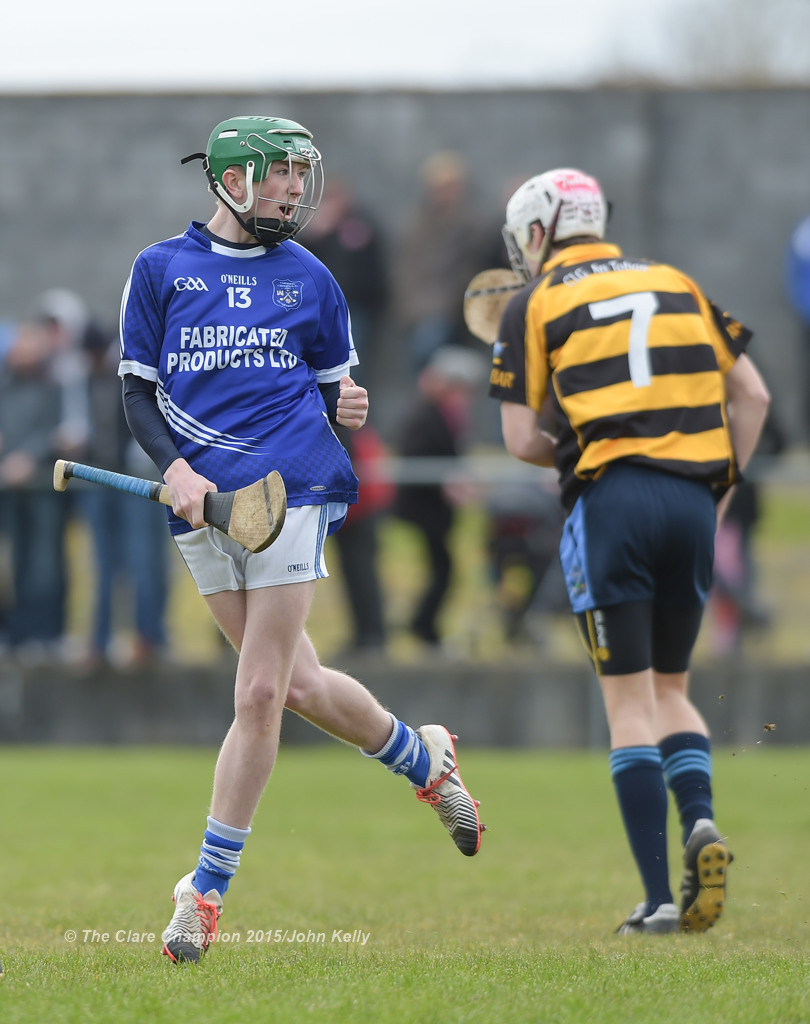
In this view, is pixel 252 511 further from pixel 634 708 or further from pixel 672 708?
pixel 672 708

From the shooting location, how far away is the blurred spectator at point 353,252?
15977mm

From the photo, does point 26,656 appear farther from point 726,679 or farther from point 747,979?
point 747,979

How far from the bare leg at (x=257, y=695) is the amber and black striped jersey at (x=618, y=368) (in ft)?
4.45

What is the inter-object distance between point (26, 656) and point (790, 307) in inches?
372

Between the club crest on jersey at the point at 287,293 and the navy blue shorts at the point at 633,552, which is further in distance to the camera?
the navy blue shorts at the point at 633,552

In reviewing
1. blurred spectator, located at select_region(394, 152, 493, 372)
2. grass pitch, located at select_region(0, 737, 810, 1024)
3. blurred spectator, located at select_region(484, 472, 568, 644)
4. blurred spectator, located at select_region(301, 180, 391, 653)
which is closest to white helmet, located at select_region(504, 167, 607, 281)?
grass pitch, located at select_region(0, 737, 810, 1024)

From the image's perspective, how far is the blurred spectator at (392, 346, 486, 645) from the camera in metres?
12.7

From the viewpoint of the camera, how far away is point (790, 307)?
18688mm

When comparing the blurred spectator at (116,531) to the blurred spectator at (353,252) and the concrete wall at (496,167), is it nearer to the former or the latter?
the blurred spectator at (353,252)

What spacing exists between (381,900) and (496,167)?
42.7 feet

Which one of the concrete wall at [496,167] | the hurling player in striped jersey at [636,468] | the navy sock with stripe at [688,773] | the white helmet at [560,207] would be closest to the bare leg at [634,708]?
the hurling player in striped jersey at [636,468]

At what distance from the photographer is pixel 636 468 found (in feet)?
20.1

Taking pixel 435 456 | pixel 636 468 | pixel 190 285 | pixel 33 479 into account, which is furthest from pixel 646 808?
pixel 33 479

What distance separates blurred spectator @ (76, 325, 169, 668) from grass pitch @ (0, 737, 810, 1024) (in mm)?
923
